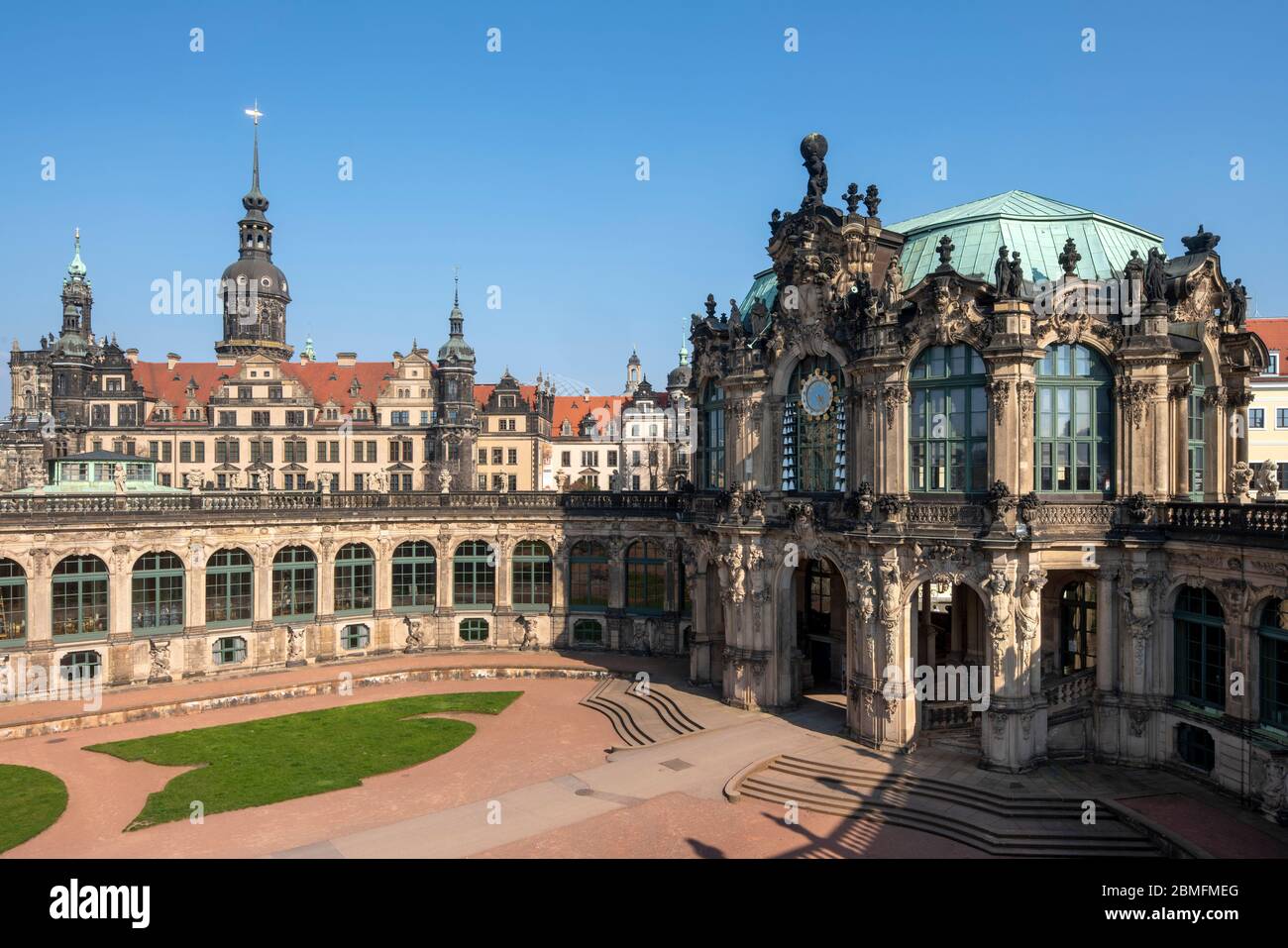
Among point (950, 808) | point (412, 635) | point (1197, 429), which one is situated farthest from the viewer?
point (412, 635)

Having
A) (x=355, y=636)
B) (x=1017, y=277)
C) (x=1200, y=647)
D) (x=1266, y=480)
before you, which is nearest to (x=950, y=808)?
(x=1200, y=647)

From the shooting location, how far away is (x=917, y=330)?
2970 centimetres

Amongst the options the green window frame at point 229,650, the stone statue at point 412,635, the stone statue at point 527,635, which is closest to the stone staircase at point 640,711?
the stone statue at point 527,635

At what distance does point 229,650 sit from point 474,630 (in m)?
13.1

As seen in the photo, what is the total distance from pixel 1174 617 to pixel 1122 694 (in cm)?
311

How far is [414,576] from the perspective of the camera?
49500 millimetres

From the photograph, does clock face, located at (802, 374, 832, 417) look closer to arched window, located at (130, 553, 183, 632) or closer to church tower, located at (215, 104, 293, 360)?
arched window, located at (130, 553, 183, 632)

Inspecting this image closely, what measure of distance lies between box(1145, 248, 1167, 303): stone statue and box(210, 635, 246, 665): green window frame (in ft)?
146

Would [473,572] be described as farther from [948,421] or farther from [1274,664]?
[1274,664]

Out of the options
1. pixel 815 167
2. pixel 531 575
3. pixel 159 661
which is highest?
pixel 815 167

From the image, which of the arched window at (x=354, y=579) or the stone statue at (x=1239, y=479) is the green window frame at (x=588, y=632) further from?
the stone statue at (x=1239, y=479)

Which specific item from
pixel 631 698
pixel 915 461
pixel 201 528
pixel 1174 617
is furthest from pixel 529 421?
pixel 1174 617

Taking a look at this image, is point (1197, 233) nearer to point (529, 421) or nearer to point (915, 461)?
point (915, 461)

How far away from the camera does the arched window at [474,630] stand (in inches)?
1976
